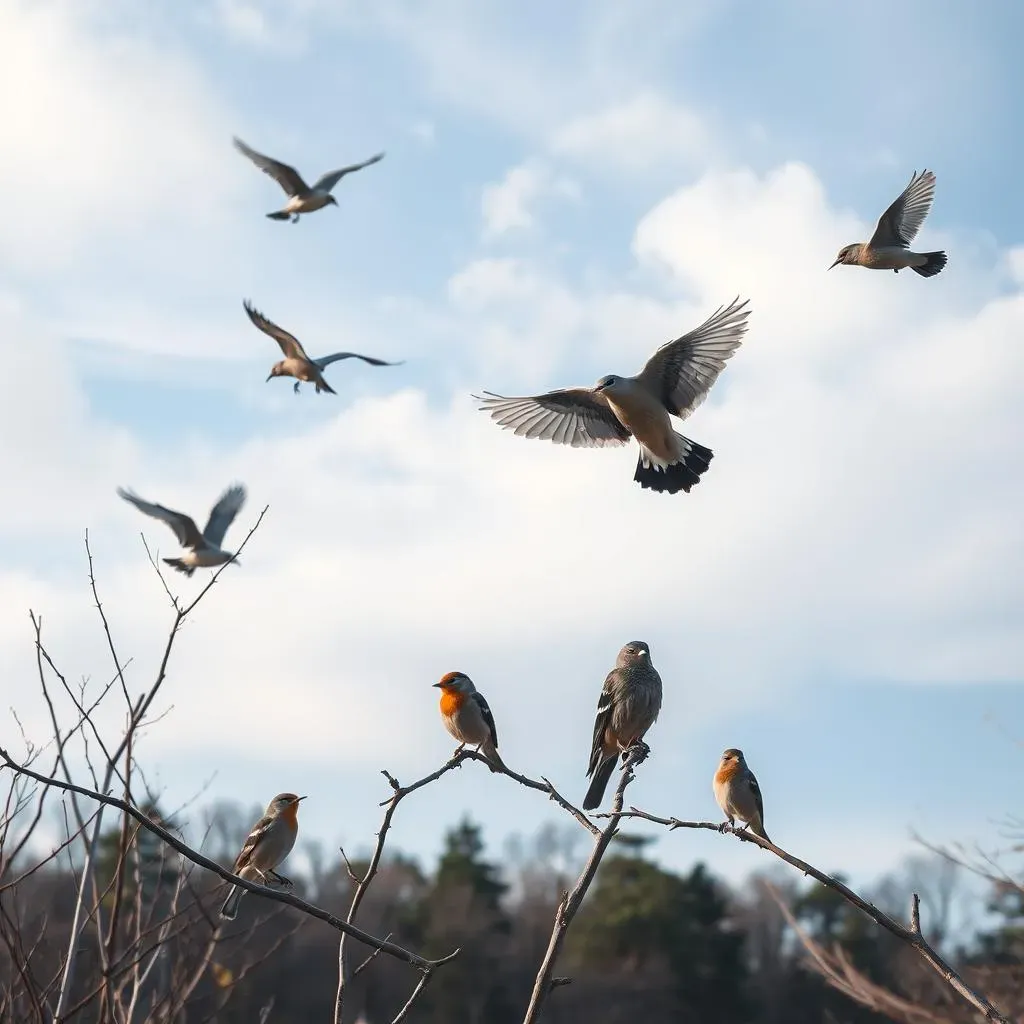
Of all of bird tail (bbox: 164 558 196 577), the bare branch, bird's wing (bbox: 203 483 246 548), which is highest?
bird's wing (bbox: 203 483 246 548)

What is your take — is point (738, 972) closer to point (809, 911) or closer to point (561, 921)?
point (809, 911)

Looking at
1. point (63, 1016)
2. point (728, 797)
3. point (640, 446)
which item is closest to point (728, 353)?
point (640, 446)

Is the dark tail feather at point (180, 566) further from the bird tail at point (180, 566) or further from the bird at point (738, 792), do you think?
the bird at point (738, 792)

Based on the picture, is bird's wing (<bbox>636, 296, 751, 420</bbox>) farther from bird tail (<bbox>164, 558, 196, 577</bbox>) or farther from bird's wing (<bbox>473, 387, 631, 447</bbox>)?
bird tail (<bbox>164, 558, 196, 577</bbox>)

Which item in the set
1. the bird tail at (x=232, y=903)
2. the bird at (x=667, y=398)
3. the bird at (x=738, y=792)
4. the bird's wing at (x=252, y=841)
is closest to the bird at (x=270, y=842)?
the bird's wing at (x=252, y=841)

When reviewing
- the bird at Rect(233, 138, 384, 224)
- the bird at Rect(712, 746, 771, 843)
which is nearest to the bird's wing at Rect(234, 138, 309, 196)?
the bird at Rect(233, 138, 384, 224)

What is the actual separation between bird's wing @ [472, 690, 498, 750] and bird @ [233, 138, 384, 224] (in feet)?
14.0

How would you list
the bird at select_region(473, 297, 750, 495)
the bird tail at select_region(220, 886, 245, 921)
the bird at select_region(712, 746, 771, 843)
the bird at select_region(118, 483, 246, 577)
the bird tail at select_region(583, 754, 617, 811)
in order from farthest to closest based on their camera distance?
the bird at select_region(118, 483, 246, 577) → the bird at select_region(473, 297, 750, 495) → the bird at select_region(712, 746, 771, 843) → the bird tail at select_region(583, 754, 617, 811) → the bird tail at select_region(220, 886, 245, 921)

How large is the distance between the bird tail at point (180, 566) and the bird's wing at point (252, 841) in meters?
3.44

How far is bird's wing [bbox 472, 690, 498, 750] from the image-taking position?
26.8 feet

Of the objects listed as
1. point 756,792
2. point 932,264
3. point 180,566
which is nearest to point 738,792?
point 756,792

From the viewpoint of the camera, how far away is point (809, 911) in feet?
160

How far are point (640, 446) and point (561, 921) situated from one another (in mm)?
5783

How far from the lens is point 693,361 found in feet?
29.5
